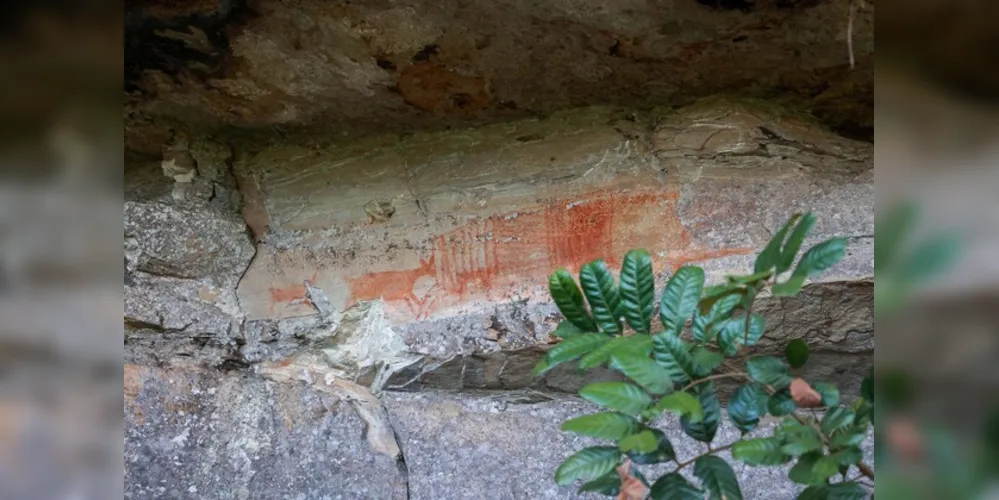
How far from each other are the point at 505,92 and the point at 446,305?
58 cm

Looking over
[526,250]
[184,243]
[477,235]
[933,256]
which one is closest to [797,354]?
[933,256]

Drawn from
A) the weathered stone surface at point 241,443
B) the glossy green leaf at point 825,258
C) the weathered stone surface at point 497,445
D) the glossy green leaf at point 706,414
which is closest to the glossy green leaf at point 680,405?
the glossy green leaf at point 706,414

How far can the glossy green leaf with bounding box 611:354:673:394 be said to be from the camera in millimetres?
855

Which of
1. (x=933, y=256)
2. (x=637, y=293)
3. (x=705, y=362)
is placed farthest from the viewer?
(x=637, y=293)

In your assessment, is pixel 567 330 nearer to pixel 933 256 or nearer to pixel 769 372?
pixel 769 372

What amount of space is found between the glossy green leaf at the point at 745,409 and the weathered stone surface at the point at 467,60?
87 cm

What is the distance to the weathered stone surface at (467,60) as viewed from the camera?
1443 mm

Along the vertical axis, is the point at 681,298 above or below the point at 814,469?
above

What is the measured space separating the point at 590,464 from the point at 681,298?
0.29 metres

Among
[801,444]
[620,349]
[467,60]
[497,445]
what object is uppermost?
[467,60]

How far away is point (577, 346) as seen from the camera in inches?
39.2

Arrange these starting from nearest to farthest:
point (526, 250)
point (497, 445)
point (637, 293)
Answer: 1. point (637, 293)
2. point (497, 445)
3. point (526, 250)

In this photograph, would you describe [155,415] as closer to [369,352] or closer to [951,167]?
[369,352]

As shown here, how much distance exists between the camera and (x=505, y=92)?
1677 millimetres
